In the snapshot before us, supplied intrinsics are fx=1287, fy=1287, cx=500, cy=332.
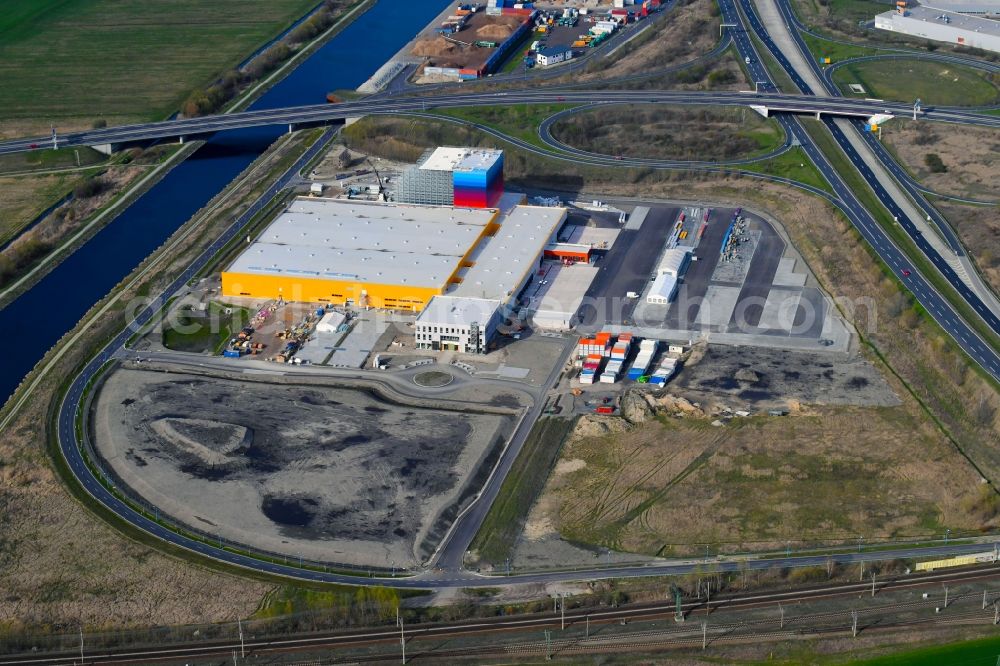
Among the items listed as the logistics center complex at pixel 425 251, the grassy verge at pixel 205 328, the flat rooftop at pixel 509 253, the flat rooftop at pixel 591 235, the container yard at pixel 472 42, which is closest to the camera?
the grassy verge at pixel 205 328

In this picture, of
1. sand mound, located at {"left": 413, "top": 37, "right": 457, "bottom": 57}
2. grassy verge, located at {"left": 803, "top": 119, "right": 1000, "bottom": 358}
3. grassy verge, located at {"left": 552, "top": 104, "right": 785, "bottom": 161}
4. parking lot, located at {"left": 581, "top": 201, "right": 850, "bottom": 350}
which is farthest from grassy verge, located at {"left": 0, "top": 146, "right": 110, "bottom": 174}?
grassy verge, located at {"left": 803, "top": 119, "right": 1000, "bottom": 358}

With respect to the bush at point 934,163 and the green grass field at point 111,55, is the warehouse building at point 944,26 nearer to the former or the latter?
the bush at point 934,163

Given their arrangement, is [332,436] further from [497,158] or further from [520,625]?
[497,158]

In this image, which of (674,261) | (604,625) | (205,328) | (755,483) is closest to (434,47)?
(674,261)

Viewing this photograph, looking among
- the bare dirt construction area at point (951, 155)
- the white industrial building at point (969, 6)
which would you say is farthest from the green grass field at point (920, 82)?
the white industrial building at point (969, 6)

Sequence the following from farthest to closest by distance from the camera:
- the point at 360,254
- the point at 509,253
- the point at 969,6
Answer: the point at 969,6 < the point at 509,253 < the point at 360,254

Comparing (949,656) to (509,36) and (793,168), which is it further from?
(509,36)

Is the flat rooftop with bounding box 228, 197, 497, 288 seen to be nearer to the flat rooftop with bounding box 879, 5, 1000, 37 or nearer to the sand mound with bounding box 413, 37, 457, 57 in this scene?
the sand mound with bounding box 413, 37, 457, 57
